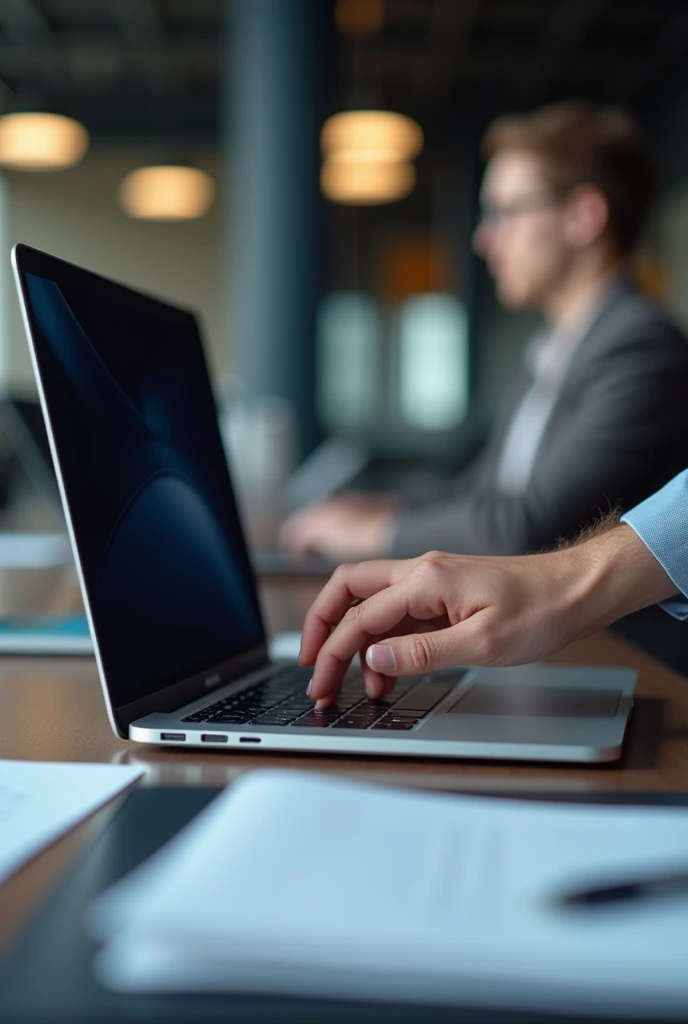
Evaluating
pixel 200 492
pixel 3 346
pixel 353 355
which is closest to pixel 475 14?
pixel 353 355

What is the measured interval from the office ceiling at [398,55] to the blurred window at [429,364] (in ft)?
5.19

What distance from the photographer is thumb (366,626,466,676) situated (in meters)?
0.69

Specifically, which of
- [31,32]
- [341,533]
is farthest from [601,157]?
[31,32]

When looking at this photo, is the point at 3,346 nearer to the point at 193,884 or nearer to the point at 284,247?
the point at 284,247

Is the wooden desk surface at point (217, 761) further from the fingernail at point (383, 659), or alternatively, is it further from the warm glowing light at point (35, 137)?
the warm glowing light at point (35, 137)

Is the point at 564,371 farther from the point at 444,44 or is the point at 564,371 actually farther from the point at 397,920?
the point at 444,44

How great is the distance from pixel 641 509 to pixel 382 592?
0.75 ft

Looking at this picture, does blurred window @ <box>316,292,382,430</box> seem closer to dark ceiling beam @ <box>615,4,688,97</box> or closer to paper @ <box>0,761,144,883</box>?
dark ceiling beam @ <box>615,4,688,97</box>

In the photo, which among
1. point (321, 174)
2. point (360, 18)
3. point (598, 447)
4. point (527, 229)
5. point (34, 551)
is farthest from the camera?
point (360, 18)

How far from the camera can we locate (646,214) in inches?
90.4

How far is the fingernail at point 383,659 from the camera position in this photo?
69 centimetres

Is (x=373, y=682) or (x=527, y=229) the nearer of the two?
(x=373, y=682)

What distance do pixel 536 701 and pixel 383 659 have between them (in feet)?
0.58

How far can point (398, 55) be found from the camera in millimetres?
7504
